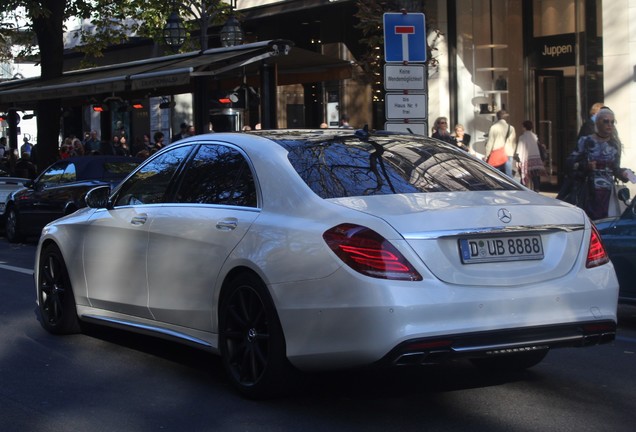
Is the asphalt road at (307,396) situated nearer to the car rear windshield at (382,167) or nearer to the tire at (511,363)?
the tire at (511,363)

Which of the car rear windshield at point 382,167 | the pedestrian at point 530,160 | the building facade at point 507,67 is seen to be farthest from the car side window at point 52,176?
the car rear windshield at point 382,167

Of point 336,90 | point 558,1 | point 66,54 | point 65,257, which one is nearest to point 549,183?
point 558,1

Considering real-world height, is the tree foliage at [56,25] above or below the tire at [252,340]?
above

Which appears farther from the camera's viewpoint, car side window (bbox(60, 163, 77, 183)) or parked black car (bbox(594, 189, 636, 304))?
car side window (bbox(60, 163, 77, 183))

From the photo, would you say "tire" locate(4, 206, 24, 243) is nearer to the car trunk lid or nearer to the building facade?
the building facade

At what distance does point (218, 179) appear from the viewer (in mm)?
6703

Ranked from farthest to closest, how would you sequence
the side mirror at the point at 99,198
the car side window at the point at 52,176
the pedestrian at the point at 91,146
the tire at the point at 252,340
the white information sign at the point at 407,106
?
the pedestrian at the point at 91,146 < the car side window at the point at 52,176 < the white information sign at the point at 407,106 < the side mirror at the point at 99,198 < the tire at the point at 252,340

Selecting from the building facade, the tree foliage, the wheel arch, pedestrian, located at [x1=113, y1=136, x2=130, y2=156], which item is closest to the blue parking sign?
the building facade

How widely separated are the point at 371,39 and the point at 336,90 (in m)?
6.21

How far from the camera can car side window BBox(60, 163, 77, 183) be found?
1759 cm

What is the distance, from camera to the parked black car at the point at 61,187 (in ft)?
56.4

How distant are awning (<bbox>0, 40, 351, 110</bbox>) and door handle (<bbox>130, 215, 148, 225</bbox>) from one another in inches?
459

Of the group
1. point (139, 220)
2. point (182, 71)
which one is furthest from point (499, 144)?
point (139, 220)

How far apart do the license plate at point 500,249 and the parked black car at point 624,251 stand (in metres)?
3.23
